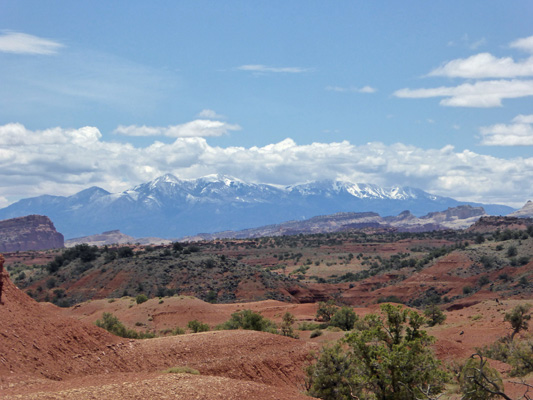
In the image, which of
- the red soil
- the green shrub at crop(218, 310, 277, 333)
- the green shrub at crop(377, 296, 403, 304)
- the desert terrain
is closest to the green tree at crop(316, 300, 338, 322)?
the desert terrain

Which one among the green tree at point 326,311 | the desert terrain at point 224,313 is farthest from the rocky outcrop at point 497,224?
the green tree at point 326,311

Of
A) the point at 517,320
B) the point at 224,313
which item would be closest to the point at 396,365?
the point at 517,320

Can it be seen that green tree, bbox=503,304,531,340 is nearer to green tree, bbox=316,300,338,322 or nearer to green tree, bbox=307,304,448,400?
green tree, bbox=316,300,338,322

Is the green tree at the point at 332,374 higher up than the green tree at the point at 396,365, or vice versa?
the green tree at the point at 396,365

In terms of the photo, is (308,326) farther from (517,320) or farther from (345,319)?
(517,320)

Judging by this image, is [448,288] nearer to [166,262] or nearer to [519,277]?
[519,277]

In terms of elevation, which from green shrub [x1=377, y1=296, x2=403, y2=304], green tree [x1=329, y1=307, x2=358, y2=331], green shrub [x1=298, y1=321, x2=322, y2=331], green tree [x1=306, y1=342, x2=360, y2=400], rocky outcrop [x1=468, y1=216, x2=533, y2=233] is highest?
rocky outcrop [x1=468, y1=216, x2=533, y2=233]

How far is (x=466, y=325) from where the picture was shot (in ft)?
139

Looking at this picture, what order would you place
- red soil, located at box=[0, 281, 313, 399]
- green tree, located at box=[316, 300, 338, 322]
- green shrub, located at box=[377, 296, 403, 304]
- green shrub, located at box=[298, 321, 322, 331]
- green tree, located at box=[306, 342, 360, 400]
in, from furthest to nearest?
green shrub, located at box=[377, 296, 403, 304]
green tree, located at box=[316, 300, 338, 322]
green shrub, located at box=[298, 321, 322, 331]
green tree, located at box=[306, 342, 360, 400]
red soil, located at box=[0, 281, 313, 399]

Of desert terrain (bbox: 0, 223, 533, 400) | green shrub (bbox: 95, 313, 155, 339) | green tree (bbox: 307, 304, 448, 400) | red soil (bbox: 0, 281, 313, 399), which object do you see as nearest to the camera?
green tree (bbox: 307, 304, 448, 400)

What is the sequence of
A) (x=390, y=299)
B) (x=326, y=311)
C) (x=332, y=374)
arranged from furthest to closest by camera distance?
(x=390, y=299) < (x=326, y=311) < (x=332, y=374)

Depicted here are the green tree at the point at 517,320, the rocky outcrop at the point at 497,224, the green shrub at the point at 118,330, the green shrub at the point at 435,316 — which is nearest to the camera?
the green tree at the point at 517,320

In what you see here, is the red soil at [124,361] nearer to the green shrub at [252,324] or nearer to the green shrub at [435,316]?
the green shrub at [252,324]

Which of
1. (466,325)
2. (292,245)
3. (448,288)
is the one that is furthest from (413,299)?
(292,245)
